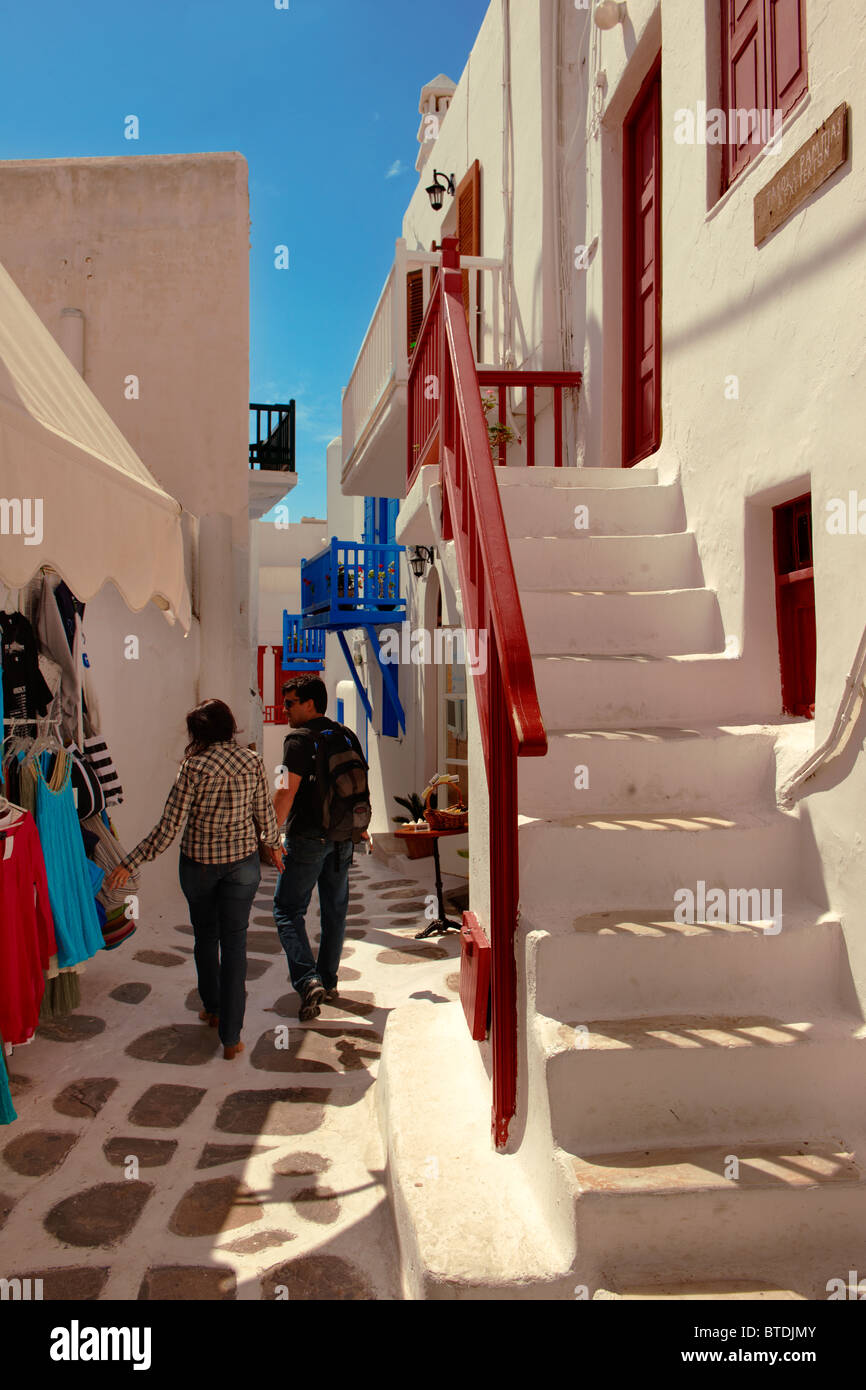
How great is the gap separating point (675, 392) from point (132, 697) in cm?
439

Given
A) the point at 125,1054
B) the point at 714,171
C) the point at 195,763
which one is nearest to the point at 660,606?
the point at 714,171

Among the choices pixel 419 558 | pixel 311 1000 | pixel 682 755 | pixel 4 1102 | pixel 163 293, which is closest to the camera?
pixel 4 1102

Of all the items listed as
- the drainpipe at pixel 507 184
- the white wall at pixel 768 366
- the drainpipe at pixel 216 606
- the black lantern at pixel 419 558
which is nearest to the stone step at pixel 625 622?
the white wall at pixel 768 366

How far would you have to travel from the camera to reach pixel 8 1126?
11.5 ft

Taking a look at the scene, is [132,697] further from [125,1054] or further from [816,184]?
[816,184]

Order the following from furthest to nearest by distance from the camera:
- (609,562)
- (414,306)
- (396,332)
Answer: (414,306) < (396,332) < (609,562)

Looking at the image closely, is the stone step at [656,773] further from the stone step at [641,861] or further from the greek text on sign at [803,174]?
the greek text on sign at [803,174]

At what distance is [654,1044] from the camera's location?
94.1 inches

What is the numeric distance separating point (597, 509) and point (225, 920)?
2.70 meters

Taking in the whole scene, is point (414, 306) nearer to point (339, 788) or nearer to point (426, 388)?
point (426, 388)

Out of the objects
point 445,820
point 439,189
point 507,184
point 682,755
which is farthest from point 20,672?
point 439,189

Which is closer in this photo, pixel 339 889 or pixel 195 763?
pixel 195 763

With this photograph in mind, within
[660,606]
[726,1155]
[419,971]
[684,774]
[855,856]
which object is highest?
[660,606]

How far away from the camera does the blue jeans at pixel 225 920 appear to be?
13.8 ft
